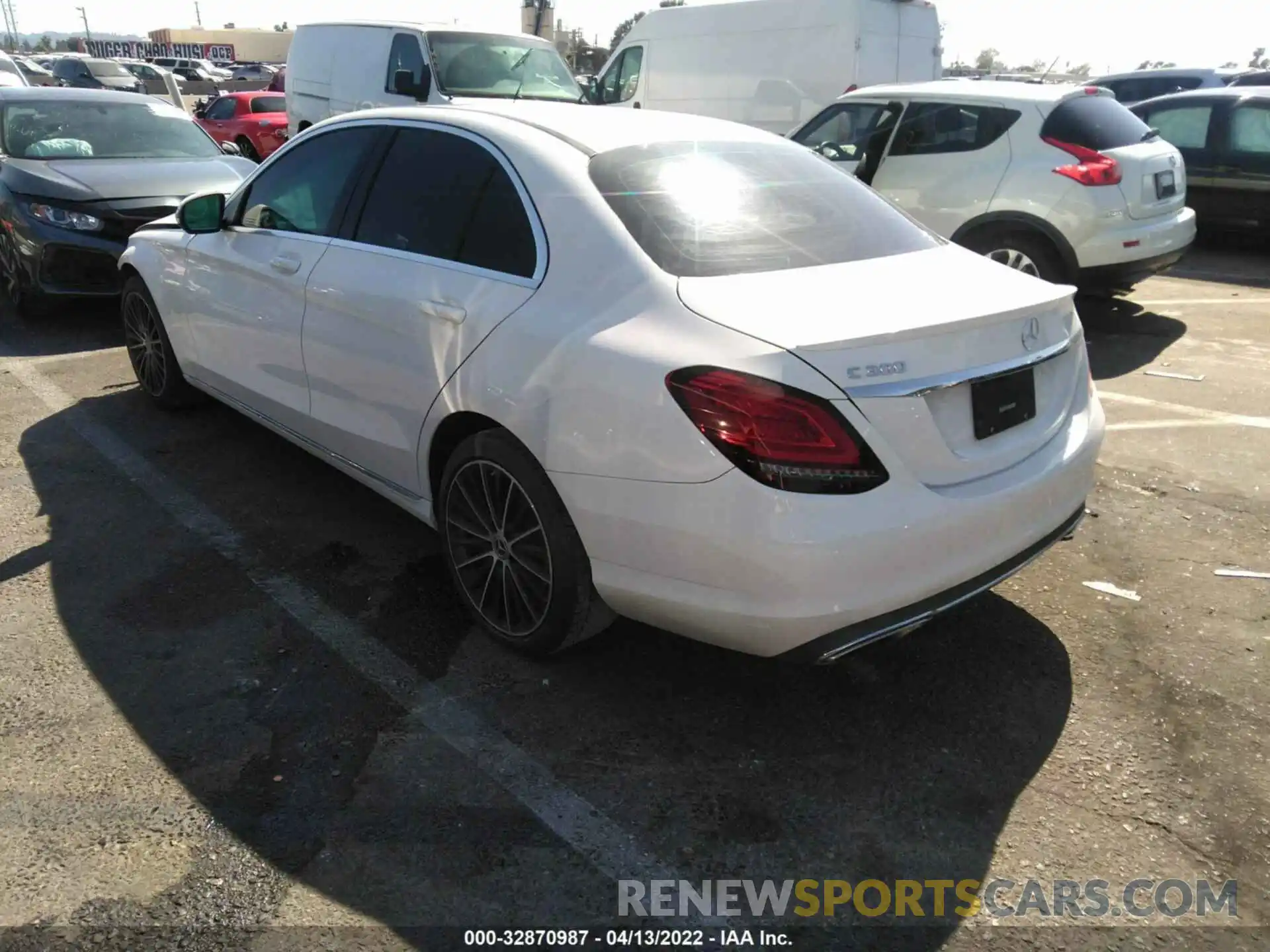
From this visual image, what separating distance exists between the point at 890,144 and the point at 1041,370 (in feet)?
17.8

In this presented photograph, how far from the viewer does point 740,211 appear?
313 centimetres

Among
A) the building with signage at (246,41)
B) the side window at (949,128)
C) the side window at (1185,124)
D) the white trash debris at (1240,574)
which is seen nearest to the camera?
the white trash debris at (1240,574)

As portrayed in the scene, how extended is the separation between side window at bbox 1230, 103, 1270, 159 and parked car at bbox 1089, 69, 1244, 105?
7.02m

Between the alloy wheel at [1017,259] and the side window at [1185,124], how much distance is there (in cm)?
457

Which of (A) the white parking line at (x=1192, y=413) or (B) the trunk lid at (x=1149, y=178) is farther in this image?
(B) the trunk lid at (x=1149, y=178)

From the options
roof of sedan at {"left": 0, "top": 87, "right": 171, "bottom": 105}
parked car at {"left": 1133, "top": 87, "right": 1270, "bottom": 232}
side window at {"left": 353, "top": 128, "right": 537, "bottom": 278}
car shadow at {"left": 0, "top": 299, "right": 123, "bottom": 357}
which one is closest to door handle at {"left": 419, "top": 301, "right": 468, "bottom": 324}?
side window at {"left": 353, "top": 128, "right": 537, "bottom": 278}

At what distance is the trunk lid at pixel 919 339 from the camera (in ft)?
8.17

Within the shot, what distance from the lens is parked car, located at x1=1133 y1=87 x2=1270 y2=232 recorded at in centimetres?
1007

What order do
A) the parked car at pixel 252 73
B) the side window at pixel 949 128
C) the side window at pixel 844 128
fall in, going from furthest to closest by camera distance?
the parked car at pixel 252 73 → the side window at pixel 844 128 → the side window at pixel 949 128

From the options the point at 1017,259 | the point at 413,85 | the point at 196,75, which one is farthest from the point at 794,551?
the point at 196,75

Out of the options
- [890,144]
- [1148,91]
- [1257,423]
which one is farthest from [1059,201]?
[1148,91]

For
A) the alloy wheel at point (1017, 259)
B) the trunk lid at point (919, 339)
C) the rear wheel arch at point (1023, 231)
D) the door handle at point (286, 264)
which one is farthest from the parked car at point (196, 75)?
the trunk lid at point (919, 339)

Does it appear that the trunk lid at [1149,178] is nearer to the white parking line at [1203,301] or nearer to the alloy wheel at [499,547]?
the white parking line at [1203,301]

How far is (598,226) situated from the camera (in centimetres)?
295
